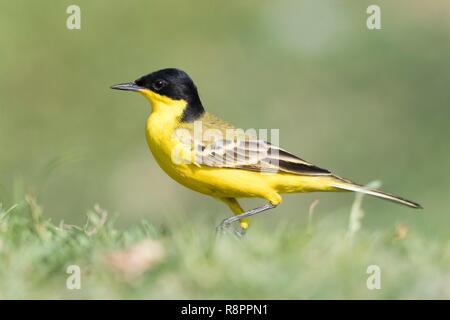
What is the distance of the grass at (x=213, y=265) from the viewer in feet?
17.9

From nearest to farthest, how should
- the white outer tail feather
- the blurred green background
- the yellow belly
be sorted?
the yellow belly
the white outer tail feather
the blurred green background

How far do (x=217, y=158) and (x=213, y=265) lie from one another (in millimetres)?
2007

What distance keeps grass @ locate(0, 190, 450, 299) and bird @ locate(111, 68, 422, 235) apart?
3.34 ft

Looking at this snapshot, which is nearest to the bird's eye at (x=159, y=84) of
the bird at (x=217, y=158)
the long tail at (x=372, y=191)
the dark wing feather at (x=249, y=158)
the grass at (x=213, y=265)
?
the bird at (x=217, y=158)

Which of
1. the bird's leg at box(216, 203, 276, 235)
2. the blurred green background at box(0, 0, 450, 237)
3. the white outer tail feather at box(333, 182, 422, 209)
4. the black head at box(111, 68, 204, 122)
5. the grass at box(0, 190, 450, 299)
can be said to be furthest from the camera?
the blurred green background at box(0, 0, 450, 237)

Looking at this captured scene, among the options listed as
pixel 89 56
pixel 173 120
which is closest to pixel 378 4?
pixel 89 56

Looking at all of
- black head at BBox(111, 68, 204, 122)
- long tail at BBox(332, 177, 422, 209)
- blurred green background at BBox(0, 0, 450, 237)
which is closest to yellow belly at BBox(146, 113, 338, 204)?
long tail at BBox(332, 177, 422, 209)

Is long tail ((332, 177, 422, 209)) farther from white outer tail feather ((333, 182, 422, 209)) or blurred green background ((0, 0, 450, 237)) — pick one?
blurred green background ((0, 0, 450, 237))

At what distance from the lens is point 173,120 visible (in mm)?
7875

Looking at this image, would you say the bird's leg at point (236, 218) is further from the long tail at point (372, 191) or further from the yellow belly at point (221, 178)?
the long tail at point (372, 191)

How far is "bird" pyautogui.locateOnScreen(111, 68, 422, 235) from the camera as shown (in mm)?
7492

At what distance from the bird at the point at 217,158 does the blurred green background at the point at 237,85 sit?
6.43 meters

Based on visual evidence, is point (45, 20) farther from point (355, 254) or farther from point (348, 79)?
point (355, 254)

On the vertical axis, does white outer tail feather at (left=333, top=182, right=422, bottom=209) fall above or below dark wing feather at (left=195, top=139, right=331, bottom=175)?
below
